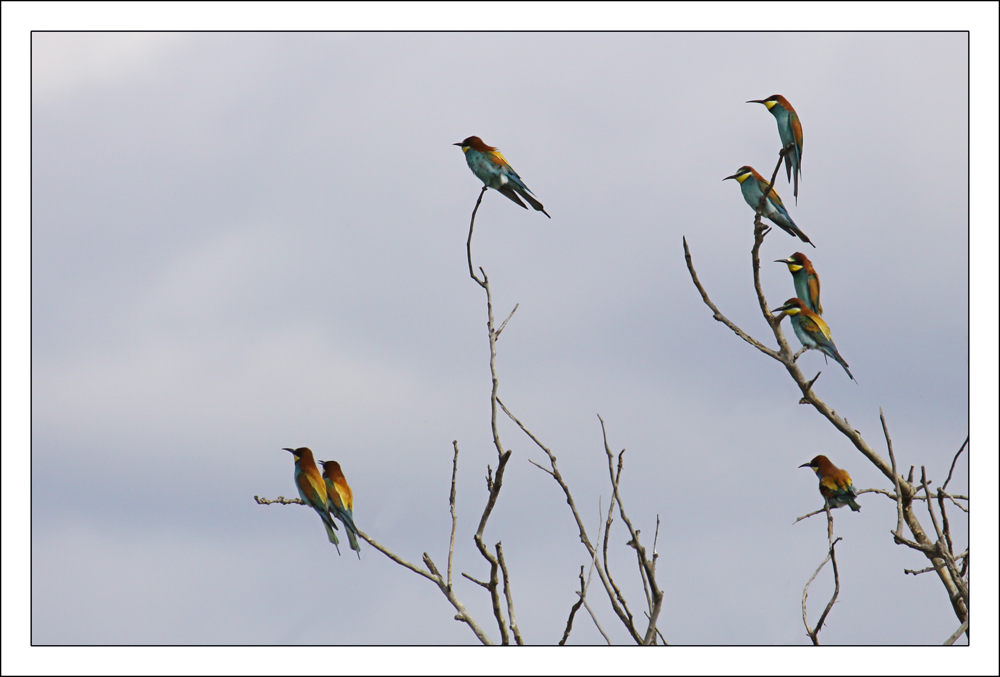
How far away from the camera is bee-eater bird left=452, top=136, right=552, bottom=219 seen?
6.14 metres

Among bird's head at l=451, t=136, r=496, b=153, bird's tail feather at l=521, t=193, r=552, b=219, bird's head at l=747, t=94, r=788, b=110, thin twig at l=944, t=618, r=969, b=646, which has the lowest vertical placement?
thin twig at l=944, t=618, r=969, b=646

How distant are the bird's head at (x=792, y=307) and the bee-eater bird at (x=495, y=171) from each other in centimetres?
177

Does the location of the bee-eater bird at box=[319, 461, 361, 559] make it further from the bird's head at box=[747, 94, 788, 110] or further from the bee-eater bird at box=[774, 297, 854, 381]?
the bird's head at box=[747, 94, 788, 110]

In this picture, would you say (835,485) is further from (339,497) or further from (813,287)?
(339,497)

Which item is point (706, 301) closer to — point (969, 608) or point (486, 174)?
point (969, 608)

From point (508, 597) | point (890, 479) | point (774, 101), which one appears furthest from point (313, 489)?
point (774, 101)

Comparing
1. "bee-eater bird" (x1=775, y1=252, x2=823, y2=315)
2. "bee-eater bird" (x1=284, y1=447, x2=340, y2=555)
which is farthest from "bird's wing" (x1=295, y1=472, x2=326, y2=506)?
"bee-eater bird" (x1=775, y1=252, x2=823, y2=315)

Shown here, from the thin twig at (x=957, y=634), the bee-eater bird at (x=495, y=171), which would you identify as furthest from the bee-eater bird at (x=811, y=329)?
the thin twig at (x=957, y=634)

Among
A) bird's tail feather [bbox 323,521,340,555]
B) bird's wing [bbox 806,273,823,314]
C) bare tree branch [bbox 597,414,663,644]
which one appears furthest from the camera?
bird's wing [bbox 806,273,823,314]

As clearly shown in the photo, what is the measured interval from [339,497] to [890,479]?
9.83 feet

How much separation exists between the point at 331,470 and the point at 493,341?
2096mm

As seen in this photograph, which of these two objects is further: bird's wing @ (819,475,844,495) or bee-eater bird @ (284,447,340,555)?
bird's wing @ (819,475,844,495)

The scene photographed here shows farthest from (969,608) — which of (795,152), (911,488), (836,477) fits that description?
(795,152)

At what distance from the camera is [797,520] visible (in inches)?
177
